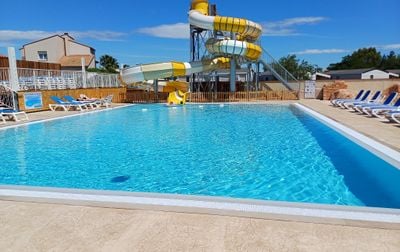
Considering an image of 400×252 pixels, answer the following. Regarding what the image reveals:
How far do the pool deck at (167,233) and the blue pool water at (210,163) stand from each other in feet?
5.93

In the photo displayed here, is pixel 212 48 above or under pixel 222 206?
above

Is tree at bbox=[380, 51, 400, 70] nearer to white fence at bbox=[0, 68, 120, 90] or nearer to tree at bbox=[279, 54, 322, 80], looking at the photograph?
tree at bbox=[279, 54, 322, 80]

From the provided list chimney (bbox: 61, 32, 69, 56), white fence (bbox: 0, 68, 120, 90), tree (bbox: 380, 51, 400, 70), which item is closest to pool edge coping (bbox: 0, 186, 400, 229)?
white fence (bbox: 0, 68, 120, 90)

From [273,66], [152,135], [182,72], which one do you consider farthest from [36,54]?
[152,135]

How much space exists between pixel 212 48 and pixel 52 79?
10018 millimetres

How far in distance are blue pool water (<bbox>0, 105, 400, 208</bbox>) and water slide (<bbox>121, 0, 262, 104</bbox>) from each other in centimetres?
1028

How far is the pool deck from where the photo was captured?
251 cm

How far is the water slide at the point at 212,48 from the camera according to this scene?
19.4m

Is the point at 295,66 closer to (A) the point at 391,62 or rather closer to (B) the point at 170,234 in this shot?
(A) the point at 391,62

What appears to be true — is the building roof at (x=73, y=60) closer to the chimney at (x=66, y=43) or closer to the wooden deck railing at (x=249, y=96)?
the chimney at (x=66, y=43)

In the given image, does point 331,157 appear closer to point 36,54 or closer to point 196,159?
point 196,159

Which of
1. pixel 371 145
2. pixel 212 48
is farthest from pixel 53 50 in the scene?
pixel 371 145

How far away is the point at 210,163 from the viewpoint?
21.1ft

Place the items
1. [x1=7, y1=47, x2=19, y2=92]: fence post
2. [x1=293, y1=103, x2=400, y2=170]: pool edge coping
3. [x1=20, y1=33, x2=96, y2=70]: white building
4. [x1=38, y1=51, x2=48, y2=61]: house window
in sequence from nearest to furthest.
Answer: [x1=293, y1=103, x2=400, y2=170]: pool edge coping → [x1=7, y1=47, x2=19, y2=92]: fence post → [x1=20, y1=33, x2=96, y2=70]: white building → [x1=38, y1=51, x2=48, y2=61]: house window
